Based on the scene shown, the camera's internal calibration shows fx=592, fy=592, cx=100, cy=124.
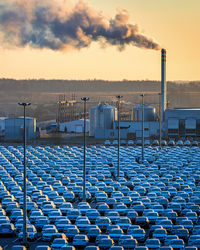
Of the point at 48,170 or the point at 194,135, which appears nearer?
the point at 48,170

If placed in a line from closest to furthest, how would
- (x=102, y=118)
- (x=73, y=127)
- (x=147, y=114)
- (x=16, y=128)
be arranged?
(x=16, y=128) → (x=102, y=118) → (x=147, y=114) → (x=73, y=127)

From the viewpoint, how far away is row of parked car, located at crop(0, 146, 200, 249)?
27641 millimetres

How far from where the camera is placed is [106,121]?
295 ft

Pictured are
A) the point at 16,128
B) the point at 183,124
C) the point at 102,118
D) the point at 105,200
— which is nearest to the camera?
the point at 105,200

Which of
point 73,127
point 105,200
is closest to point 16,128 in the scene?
point 73,127

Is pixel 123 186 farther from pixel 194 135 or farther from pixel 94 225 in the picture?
pixel 194 135

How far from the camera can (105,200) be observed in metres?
36.9

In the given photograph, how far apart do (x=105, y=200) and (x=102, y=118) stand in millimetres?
53243

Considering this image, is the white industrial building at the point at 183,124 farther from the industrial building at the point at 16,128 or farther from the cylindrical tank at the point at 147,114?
the industrial building at the point at 16,128

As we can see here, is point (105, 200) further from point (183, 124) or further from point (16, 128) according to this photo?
point (183, 124)

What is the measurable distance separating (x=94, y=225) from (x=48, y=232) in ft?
7.81

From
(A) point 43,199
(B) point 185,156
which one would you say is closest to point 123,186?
(A) point 43,199

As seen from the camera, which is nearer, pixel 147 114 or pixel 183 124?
pixel 183 124

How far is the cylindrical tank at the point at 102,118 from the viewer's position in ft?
294
